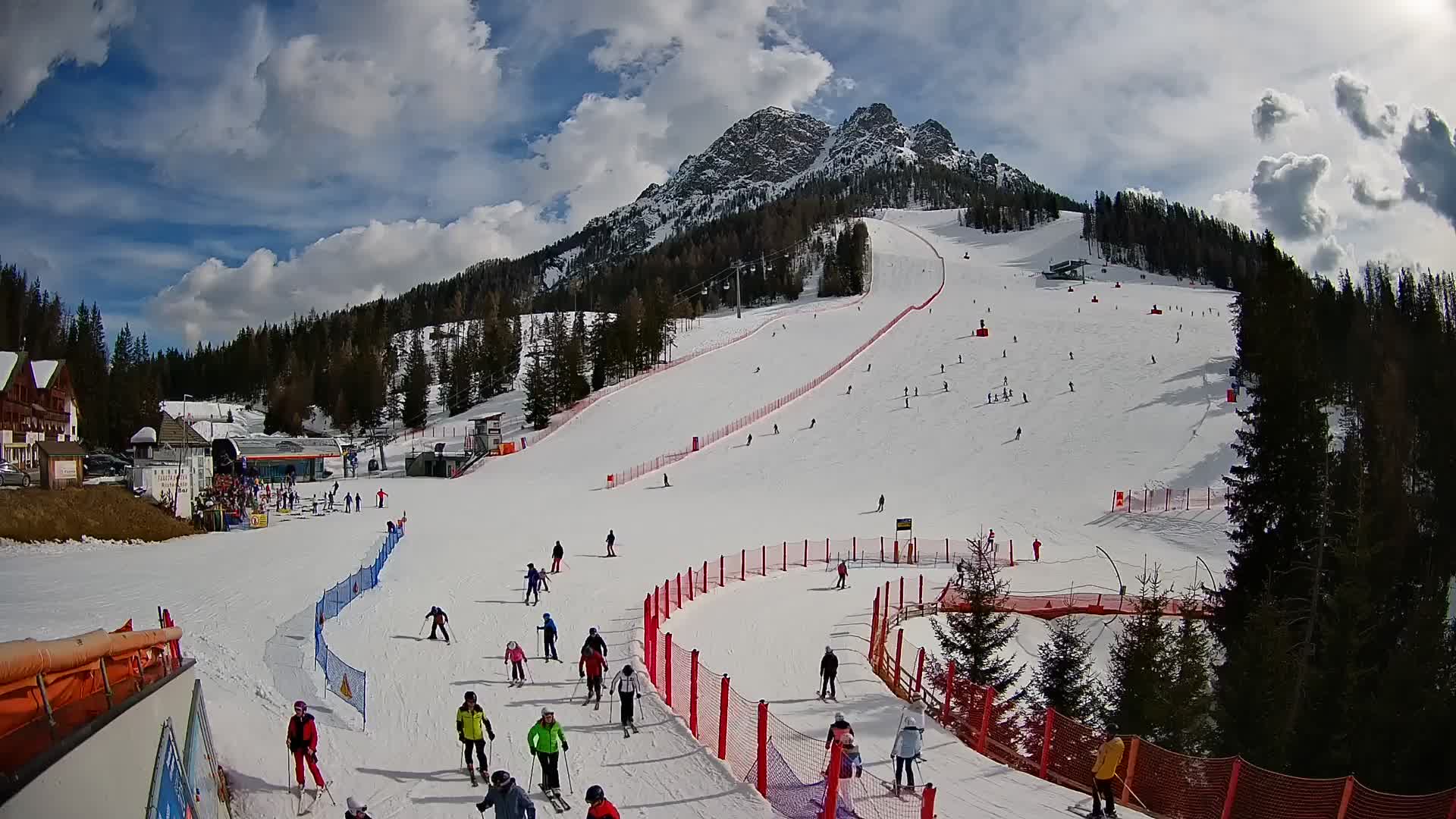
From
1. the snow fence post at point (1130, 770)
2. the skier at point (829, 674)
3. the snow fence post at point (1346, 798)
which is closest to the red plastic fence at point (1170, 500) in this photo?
the skier at point (829, 674)

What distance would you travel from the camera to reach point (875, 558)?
32156 millimetres

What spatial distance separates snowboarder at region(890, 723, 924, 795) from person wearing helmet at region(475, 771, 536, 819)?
17.0ft

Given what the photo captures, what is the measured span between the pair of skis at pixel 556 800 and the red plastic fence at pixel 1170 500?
33.3 metres

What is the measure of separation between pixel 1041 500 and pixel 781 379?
29.6 metres

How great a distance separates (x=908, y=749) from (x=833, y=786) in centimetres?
226

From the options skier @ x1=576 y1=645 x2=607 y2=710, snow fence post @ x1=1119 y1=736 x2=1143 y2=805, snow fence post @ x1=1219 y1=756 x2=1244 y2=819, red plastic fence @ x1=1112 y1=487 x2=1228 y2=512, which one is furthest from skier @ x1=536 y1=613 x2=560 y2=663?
red plastic fence @ x1=1112 y1=487 x2=1228 y2=512

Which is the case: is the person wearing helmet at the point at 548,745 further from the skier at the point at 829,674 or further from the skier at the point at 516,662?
the skier at the point at 829,674

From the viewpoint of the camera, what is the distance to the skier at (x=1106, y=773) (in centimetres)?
975

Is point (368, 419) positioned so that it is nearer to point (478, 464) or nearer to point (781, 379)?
point (478, 464)

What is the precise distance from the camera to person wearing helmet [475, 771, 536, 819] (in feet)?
26.0

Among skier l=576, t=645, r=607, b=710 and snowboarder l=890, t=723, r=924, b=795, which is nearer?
snowboarder l=890, t=723, r=924, b=795

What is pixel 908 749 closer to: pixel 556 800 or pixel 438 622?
pixel 556 800

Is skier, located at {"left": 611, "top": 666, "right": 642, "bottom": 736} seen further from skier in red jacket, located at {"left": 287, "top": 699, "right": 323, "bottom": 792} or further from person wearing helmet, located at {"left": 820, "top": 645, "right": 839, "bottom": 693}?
person wearing helmet, located at {"left": 820, "top": 645, "right": 839, "bottom": 693}

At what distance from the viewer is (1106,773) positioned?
9828 mm
